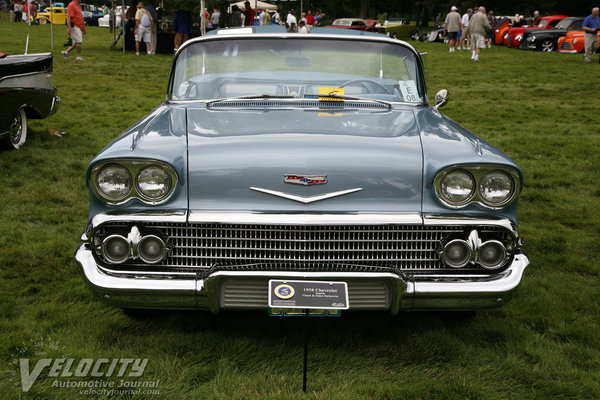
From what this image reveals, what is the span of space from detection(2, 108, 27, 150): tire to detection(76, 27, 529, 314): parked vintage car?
4.79m

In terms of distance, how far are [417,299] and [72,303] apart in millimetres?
1920

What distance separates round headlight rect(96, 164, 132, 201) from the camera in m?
2.84

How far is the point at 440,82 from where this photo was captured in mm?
15523

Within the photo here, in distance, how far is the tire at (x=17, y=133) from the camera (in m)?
7.22

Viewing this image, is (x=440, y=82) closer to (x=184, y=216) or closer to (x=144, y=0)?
(x=144, y=0)

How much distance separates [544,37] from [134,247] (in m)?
25.4

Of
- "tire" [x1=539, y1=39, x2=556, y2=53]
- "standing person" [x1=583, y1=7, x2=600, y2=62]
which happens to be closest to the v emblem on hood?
"standing person" [x1=583, y1=7, x2=600, y2=62]

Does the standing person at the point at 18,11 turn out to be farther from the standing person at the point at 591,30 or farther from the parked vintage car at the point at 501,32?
the standing person at the point at 591,30

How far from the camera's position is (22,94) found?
695cm

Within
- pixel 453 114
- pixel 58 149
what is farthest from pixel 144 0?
pixel 58 149

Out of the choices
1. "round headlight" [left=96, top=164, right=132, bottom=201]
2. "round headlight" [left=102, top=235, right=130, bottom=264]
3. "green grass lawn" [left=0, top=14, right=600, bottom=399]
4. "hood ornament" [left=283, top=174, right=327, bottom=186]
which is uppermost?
"hood ornament" [left=283, top=174, right=327, bottom=186]

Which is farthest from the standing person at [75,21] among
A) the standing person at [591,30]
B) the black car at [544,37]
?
the black car at [544,37]

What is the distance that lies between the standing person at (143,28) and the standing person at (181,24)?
0.86m

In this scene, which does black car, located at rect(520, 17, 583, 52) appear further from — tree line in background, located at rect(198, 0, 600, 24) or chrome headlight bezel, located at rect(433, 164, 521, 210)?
tree line in background, located at rect(198, 0, 600, 24)
